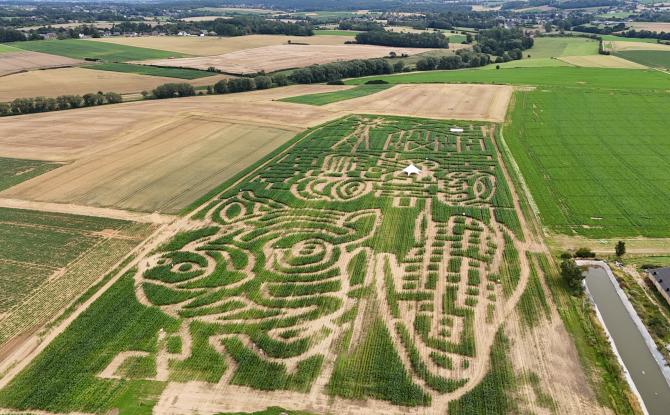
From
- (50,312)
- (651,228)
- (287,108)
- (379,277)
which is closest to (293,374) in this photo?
(379,277)

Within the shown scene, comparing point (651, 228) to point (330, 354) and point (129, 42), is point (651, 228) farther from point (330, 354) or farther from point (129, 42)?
point (129, 42)

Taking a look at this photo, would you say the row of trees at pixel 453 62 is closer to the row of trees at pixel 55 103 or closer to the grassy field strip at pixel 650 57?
the grassy field strip at pixel 650 57

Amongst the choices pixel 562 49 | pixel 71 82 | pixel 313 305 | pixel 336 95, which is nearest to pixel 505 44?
pixel 562 49

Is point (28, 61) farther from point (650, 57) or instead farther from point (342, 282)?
point (650, 57)

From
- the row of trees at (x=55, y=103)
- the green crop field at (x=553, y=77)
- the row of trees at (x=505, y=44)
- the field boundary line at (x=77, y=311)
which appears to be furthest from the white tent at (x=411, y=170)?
the row of trees at (x=505, y=44)

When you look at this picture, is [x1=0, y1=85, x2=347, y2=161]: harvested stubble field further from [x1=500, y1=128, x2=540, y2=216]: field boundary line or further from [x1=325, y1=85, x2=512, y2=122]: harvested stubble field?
[x1=500, y1=128, x2=540, y2=216]: field boundary line

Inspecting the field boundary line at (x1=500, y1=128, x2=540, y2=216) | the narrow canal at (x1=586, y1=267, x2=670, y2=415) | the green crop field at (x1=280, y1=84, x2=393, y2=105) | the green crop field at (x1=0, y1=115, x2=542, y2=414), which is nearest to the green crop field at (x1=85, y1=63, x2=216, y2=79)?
the green crop field at (x1=280, y1=84, x2=393, y2=105)
